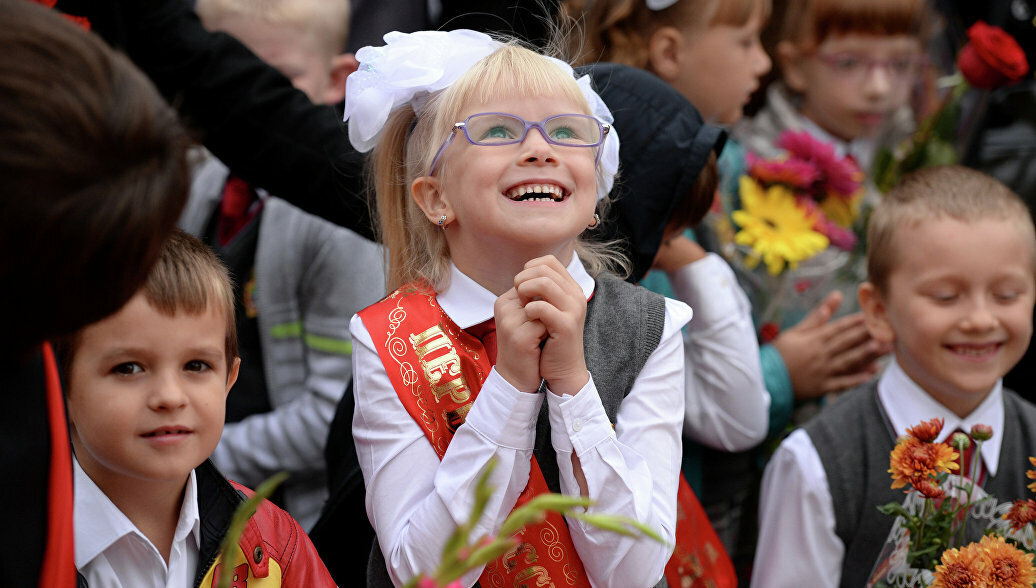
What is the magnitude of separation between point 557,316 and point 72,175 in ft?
2.60

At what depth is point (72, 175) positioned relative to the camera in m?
1.07

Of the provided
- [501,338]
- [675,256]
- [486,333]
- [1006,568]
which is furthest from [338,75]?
[1006,568]

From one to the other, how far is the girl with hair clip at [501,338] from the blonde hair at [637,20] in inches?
56.2

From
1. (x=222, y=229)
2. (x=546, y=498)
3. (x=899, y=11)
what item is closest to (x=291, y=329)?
(x=222, y=229)

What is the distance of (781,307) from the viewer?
3.46 m

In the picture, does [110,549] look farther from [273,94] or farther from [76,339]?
[273,94]

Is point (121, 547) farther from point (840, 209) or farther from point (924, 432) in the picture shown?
point (840, 209)

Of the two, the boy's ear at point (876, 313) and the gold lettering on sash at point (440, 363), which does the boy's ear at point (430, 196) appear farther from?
the boy's ear at point (876, 313)

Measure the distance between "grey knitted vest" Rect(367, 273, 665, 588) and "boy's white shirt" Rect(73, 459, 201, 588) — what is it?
0.33 meters

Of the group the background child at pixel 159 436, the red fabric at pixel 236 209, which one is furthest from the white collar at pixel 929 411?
the red fabric at pixel 236 209

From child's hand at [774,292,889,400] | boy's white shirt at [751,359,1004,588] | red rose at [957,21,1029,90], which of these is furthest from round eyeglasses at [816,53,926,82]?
boy's white shirt at [751,359,1004,588]

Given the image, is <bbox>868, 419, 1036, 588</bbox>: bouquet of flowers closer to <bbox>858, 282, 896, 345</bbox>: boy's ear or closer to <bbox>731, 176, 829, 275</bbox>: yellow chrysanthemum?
<bbox>858, 282, 896, 345</bbox>: boy's ear

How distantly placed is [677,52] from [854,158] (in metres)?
0.96

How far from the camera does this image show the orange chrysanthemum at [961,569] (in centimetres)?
183
